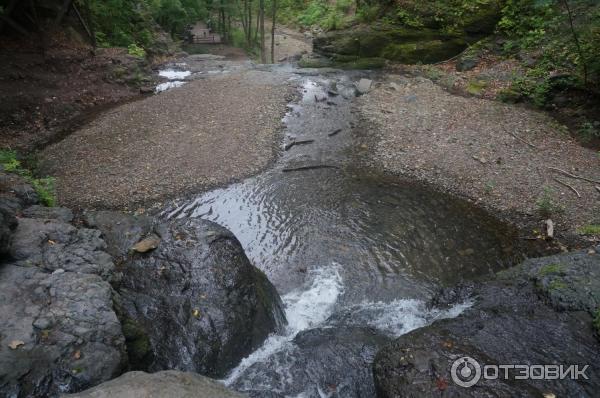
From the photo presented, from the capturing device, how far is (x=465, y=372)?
463cm

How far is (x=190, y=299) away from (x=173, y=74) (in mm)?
17351

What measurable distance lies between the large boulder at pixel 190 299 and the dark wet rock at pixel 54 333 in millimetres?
497

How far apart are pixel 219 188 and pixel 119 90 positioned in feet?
30.5

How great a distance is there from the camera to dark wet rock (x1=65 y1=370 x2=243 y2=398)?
11.2ft

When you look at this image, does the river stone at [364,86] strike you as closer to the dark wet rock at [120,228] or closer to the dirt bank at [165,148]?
the dirt bank at [165,148]

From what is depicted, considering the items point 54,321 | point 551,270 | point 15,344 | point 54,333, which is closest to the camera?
point 15,344

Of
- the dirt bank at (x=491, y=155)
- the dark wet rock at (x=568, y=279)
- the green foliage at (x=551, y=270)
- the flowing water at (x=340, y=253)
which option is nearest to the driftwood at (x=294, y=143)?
the flowing water at (x=340, y=253)

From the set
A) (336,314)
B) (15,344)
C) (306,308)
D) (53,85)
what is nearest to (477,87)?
(336,314)

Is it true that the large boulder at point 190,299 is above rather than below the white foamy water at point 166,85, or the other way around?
below

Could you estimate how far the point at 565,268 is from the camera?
619cm

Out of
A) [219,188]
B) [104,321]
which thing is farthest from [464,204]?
[104,321]

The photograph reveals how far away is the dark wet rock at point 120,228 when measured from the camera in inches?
259

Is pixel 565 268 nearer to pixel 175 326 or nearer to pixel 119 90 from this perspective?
pixel 175 326

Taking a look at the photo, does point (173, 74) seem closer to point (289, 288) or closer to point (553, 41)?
point (289, 288)
